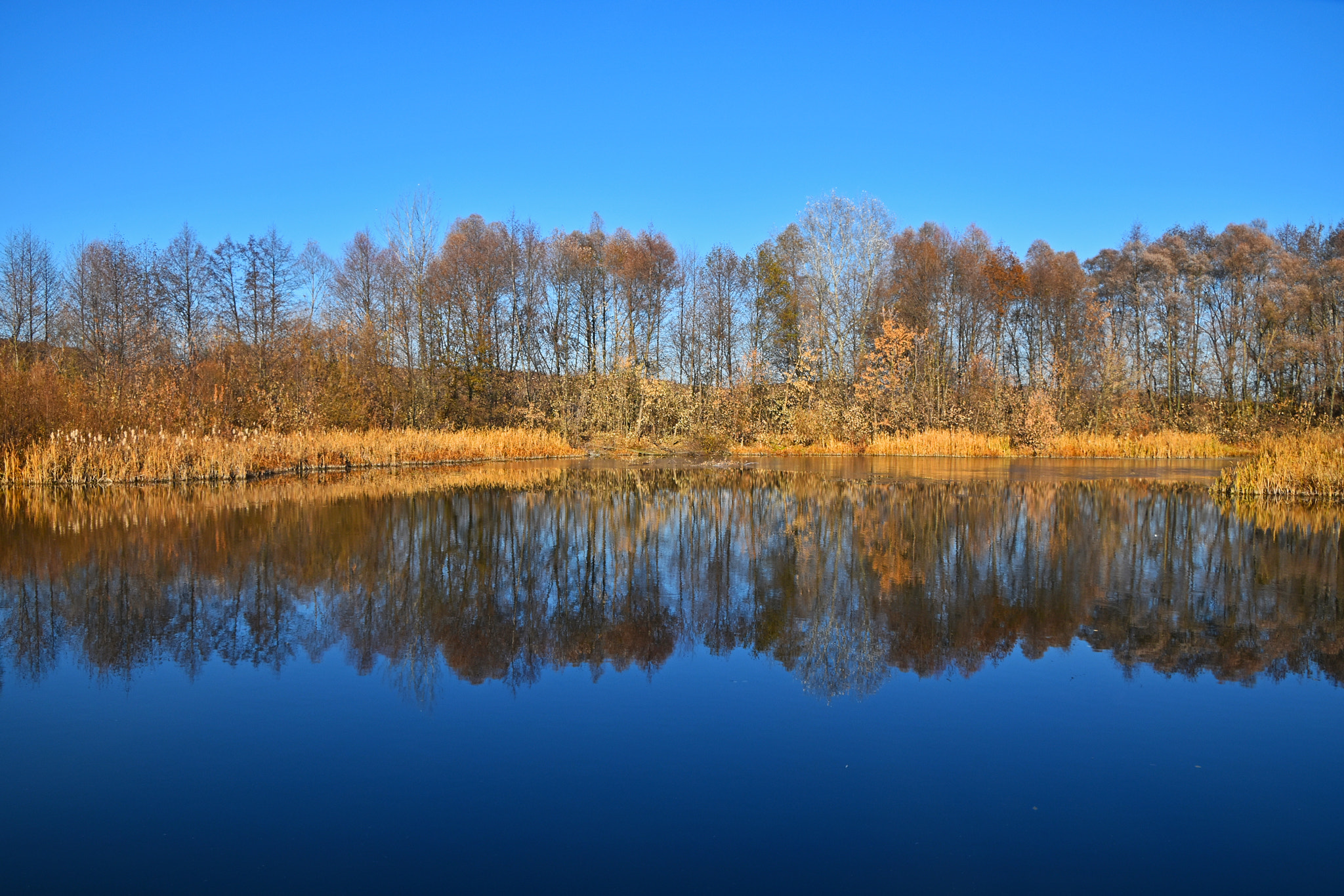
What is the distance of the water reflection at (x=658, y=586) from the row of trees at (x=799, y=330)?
49.5 ft

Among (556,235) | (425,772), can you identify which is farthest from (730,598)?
(556,235)

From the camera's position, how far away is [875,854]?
2.75 m

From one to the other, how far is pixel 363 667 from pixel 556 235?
30.9 m

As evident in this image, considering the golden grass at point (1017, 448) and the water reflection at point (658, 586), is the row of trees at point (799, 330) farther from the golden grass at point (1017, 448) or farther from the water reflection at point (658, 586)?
the water reflection at point (658, 586)

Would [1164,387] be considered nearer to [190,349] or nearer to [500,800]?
[190,349]

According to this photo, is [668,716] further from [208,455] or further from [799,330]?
[799,330]

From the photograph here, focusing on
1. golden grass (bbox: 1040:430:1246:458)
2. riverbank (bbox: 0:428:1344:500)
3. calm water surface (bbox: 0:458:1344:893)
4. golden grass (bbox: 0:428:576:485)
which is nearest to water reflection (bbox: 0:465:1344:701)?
calm water surface (bbox: 0:458:1344:893)

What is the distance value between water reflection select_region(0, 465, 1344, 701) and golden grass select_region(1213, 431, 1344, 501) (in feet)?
6.87

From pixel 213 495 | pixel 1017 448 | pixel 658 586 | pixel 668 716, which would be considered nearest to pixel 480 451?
pixel 213 495

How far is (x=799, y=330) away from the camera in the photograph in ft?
108

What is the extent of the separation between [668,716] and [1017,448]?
86.7 feet

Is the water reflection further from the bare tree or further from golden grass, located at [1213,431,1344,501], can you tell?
the bare tree

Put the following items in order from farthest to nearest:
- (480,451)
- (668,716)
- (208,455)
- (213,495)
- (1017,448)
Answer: (1017,448)
(480,451)
(208,455)
(213,495)
(668,716)

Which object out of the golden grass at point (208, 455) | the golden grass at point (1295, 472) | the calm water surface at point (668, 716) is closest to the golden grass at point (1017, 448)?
the golden grass at point (208, 455)
